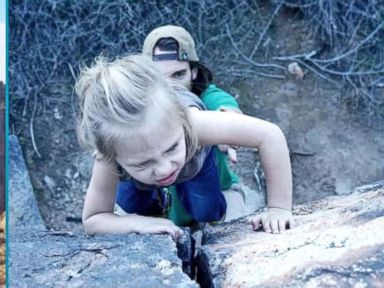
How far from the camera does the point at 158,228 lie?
1.23m

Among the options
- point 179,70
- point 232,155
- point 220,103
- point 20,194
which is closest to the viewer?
point 232,155

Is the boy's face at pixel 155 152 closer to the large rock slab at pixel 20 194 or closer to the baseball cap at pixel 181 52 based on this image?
the baseball cap at pixel 181 52

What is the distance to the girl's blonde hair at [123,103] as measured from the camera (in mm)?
1220

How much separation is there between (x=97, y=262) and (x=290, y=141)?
1960mm

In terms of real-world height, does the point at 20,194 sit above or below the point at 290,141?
below

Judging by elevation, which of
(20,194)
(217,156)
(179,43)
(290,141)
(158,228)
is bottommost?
(20,194)

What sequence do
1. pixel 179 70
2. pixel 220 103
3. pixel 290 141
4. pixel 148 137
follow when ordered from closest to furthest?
pixel 148 137 < pixel 220 103 < pixel 179 70 < pixel 290 141

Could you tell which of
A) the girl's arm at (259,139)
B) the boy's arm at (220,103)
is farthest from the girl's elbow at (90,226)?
the boy's arm at (220,103)

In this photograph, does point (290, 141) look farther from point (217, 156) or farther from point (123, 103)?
point (123, 103)

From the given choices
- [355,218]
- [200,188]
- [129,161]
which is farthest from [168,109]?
[200,188]

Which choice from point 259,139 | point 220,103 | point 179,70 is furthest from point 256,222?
point 179,70

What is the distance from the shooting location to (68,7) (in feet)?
10.4

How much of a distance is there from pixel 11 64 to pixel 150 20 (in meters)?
0.59

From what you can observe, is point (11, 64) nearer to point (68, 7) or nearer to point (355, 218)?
point (68, 7)
